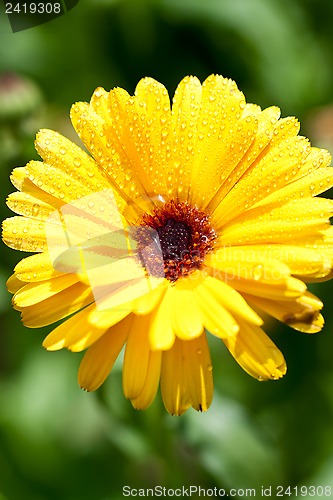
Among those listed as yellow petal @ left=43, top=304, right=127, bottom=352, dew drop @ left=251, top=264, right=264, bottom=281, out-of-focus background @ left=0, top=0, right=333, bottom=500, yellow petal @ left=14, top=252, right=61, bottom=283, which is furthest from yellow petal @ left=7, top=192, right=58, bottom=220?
out-of-focus background @ left=0, top=0, right=333, bottom=500

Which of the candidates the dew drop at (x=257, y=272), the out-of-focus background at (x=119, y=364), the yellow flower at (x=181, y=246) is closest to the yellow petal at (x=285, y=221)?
the yellow flower at (x=181, y=246)

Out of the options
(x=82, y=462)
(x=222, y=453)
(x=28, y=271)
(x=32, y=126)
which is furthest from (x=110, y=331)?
(x=32, y=126)

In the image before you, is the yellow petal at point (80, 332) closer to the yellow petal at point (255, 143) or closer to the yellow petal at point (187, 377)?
the yellow petal at point (187, 377)

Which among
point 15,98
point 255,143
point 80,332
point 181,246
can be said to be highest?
point 15,98

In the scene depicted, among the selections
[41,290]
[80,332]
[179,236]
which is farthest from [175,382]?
[179,236]

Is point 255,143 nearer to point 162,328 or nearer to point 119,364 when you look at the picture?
point 162,328

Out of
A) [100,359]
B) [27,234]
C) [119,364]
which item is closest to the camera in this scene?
[100,359]

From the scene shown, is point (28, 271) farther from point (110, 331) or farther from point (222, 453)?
point (222, 453)
